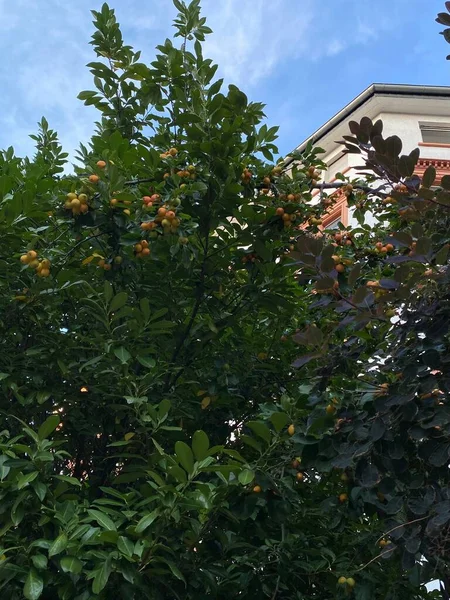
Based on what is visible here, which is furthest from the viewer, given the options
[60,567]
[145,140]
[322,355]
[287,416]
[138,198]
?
[145,140]

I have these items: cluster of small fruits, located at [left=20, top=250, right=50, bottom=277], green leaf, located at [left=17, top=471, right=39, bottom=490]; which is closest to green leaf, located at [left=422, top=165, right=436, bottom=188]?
cluster of small fruits, located at [left=20, top=250, right=50, bottom=277]

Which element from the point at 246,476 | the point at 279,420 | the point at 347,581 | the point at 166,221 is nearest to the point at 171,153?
the point at 166,221

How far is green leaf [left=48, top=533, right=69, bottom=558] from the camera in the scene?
9.11 ft

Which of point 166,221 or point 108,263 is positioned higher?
point 166,221

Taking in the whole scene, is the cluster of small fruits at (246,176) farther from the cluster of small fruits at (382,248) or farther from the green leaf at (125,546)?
the green leaf at (125,546)

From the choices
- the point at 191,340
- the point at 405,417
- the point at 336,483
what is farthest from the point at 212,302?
the point at 405,417

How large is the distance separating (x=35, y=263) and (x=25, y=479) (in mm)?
1239

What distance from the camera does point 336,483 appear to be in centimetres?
441

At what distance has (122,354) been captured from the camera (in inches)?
137

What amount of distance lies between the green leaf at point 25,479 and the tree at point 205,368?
0.28 feet

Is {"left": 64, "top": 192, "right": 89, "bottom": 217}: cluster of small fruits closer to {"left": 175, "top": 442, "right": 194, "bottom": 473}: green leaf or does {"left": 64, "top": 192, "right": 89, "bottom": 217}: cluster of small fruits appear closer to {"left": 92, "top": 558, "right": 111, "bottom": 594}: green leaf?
{"left": 175, "top": 442, "right": 194, "bottom": 473}: green leaf

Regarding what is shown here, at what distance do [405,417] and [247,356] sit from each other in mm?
1746

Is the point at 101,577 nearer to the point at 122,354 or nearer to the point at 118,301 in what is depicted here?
the point at 122,354

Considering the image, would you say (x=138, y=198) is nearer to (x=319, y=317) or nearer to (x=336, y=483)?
(x=319, y=317)
